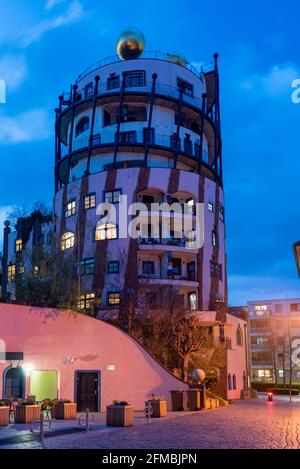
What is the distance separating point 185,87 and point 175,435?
43262mm

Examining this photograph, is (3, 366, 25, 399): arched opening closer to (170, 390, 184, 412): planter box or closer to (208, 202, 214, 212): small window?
(170, 390, 184, 412): planter box

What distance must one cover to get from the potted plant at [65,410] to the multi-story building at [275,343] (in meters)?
68.0

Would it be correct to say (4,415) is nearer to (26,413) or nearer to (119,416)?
(26,413)

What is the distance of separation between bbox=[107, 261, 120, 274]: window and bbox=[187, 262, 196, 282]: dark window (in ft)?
21.7

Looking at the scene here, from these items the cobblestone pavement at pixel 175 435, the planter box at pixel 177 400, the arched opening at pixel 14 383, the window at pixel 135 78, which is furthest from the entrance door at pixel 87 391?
the window at pixel 135 78

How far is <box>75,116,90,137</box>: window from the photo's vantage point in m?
56.9

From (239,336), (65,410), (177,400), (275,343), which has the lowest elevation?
(177,400)

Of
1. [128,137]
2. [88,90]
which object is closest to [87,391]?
[128,137]

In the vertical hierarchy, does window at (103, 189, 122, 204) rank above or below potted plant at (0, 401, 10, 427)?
above

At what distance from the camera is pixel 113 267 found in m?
48.5

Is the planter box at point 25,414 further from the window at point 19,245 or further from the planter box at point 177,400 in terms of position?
the window at point 19,245

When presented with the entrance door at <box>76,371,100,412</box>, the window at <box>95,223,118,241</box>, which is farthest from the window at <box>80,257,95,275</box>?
the entrance door at <box>76,371,100,412</box>

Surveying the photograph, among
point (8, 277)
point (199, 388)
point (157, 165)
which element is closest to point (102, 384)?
point (199, 388)
